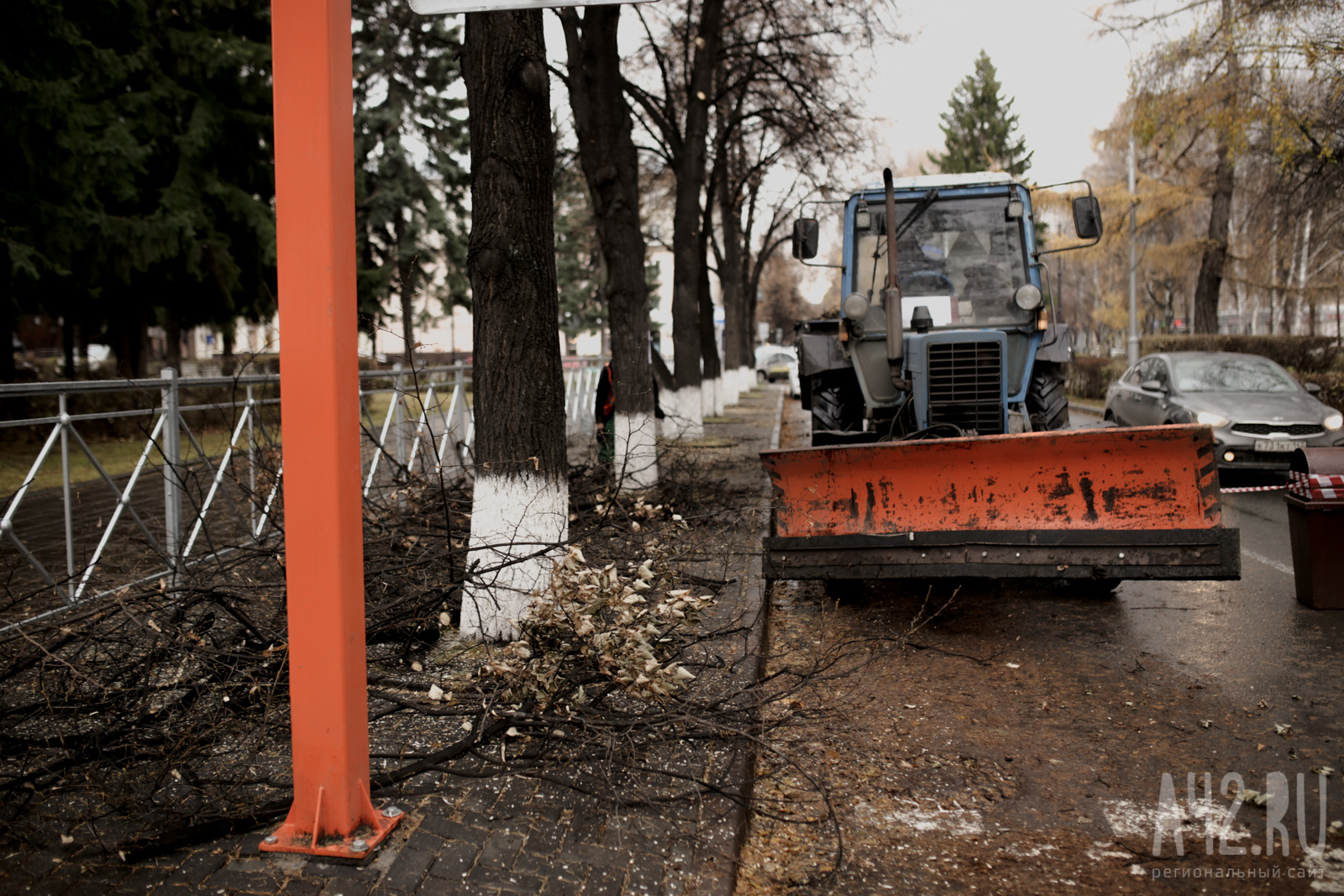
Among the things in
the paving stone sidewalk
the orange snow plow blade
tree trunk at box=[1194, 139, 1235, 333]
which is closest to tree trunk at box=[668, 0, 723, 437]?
the orange snow plow blade

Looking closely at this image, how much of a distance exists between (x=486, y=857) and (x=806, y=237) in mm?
5774

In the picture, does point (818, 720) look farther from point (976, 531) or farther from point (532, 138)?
point (532, 138)

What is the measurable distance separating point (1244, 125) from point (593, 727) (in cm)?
1511

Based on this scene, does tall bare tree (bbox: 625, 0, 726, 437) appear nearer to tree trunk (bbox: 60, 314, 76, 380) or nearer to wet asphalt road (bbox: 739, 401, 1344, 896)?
wet asphalt road (bbox: 739, 401, 1344, 896)

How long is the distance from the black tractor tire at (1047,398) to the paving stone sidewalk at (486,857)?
5130 millimetres

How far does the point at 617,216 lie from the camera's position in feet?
36.1

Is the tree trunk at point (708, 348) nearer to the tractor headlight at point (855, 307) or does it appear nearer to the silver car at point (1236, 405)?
the silver car at point (1236, 405)

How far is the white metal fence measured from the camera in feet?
18.9

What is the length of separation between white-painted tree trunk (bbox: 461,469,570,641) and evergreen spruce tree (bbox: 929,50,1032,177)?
56.2m

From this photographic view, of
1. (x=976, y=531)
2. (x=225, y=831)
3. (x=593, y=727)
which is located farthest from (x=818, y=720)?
(x=225, y=831)

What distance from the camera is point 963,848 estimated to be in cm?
322

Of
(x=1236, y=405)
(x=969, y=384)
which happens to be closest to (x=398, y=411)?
(x=969, y=384)

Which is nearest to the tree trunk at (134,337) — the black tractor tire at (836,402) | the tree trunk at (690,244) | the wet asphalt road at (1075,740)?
the tree trunk at (690,244)

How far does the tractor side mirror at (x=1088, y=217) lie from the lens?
7371mm
